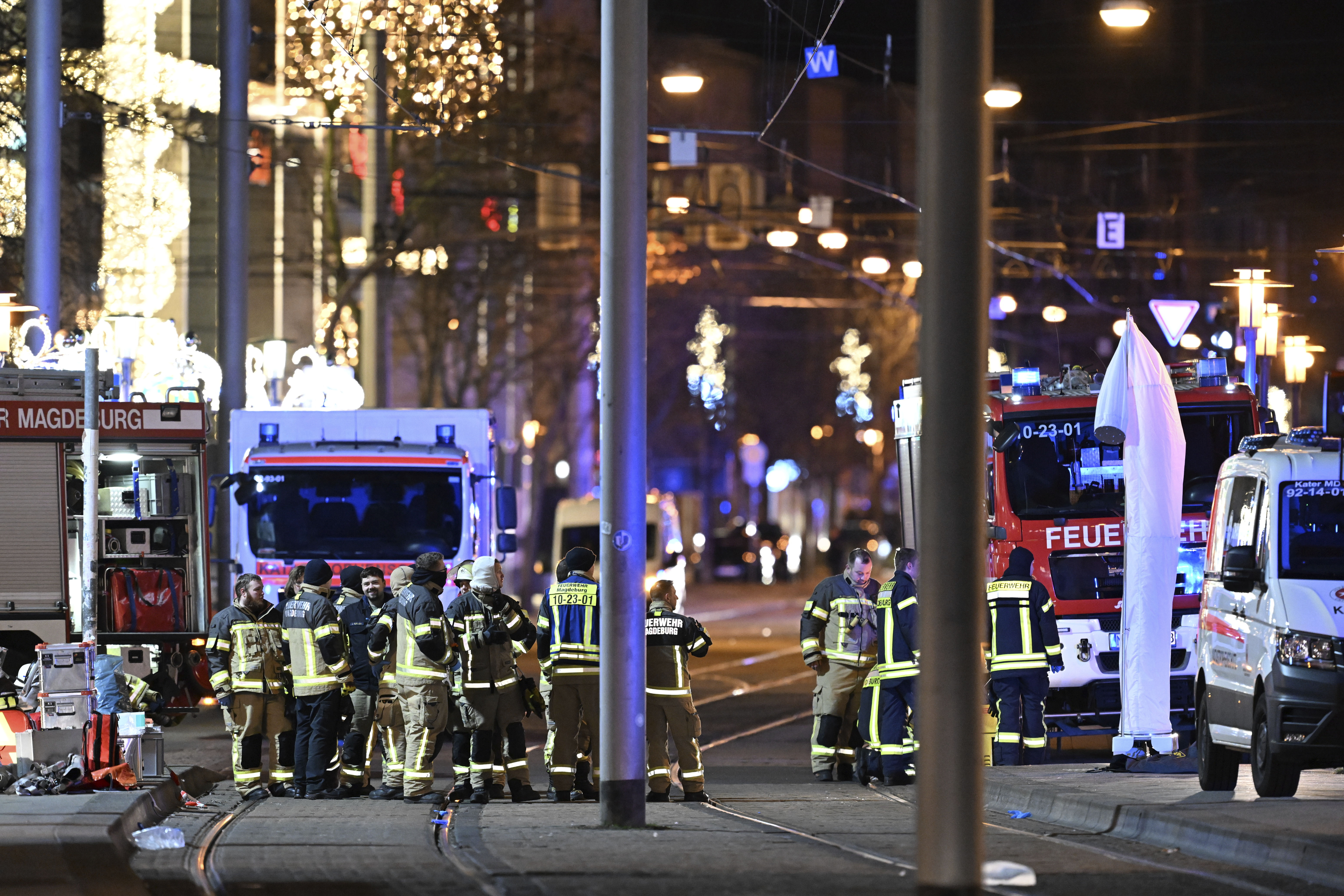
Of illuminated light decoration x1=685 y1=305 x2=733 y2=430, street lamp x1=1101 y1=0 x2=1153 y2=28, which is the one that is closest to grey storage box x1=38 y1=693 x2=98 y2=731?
street lamp x1=1101 y1=0 x2=1153 y2=28

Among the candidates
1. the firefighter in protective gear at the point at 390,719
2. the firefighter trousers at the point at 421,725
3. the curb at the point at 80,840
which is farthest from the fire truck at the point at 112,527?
the firefighter trousers at the point at 421,725

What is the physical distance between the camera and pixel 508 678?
1481cm

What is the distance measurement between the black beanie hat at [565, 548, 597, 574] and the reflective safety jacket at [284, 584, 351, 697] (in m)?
1.78

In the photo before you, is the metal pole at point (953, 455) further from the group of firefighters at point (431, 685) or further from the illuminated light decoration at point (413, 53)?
the illuminated light decoration at point (413, 53)

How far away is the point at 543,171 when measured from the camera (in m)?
27.4

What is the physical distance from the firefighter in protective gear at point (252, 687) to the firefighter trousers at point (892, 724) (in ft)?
14.2

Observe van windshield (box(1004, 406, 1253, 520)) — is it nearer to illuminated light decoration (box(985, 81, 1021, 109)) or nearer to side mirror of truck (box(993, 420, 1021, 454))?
side mirror of truck (box(993, 420, 1021, 454))

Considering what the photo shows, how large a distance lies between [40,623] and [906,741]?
7742 millimetres

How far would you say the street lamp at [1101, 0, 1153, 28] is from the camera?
2166cm

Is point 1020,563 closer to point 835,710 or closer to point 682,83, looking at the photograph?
Answer: point 835,710

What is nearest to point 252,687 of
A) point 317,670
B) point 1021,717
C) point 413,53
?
point 317,670

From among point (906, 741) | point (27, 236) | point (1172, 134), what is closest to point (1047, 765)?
point (906, 741)

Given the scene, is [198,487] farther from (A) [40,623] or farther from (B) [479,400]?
(B) [479,400]

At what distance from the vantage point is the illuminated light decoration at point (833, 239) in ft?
109
